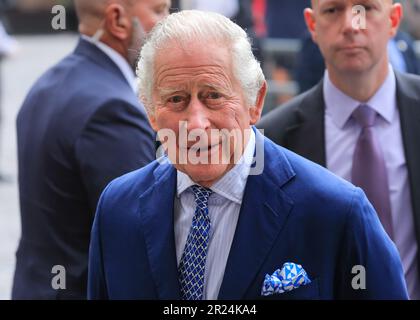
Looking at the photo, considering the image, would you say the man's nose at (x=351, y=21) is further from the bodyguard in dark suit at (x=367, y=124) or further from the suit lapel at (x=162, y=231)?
the suit lapel at (x=162, y=231)

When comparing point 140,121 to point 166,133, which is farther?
point 140,121

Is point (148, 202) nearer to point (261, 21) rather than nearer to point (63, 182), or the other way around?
point (63, 182)

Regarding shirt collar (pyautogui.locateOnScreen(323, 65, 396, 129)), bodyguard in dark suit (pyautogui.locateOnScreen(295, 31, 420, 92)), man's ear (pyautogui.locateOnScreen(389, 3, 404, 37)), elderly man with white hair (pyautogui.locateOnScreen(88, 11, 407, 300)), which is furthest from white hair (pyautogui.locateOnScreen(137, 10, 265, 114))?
bodyguard in dark suit (pyautogui.locateOnScreen(295, 31, 420, 92))

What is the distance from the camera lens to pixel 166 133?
8.50ft

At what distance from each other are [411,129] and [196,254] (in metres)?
1.30

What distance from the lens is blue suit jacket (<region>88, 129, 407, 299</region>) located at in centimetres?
249

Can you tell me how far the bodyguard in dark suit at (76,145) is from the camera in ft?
11.4

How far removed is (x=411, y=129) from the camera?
11.7 feet

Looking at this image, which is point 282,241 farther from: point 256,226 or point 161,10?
point 161,10

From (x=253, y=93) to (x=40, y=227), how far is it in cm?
126

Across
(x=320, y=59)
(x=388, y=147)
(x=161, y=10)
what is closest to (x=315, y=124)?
(x=388, y=147)

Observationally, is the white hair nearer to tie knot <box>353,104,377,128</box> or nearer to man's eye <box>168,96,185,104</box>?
man's eye <box>168,96,185,104</box>

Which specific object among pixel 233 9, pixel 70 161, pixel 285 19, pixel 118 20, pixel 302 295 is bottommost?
pixel 302 295
